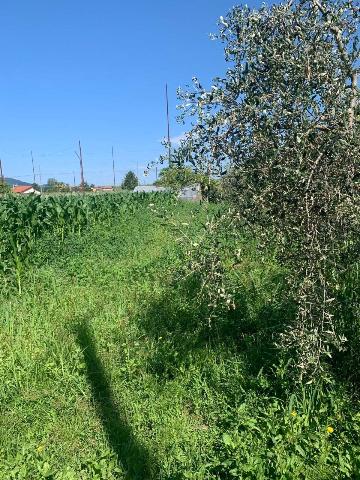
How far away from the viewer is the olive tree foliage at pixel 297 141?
300 centimetres

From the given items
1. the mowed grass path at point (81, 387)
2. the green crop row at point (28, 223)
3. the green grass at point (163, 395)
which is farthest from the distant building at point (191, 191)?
the green crop row at point (28, 223)

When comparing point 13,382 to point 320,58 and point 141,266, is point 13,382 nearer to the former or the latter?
point 320,58

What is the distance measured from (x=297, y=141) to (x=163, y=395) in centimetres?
262

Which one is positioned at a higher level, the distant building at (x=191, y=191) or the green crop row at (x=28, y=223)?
the distant building at (x=191, y=191)

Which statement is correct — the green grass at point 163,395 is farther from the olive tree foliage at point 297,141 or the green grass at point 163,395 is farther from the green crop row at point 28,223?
the green crop row at point 28,223

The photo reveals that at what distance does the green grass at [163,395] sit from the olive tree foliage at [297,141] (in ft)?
1.76

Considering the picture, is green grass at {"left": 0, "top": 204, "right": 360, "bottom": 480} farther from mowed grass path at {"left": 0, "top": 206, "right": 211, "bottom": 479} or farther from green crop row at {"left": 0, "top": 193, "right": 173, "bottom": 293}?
green crop row at {"left": 0, "top": 193, "right": 173, "bottom": 293}

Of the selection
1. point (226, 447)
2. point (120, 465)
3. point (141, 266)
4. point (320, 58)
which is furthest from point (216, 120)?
point (141, 266)

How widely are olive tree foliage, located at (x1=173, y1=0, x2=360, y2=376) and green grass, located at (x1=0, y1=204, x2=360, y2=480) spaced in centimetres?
54

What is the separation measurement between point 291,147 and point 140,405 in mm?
2595

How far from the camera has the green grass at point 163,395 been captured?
329cm

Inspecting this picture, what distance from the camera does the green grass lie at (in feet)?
10.8

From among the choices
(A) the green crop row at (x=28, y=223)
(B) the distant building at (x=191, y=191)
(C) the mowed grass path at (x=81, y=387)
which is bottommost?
(C) the mowed grass path at (x=81, y=387)

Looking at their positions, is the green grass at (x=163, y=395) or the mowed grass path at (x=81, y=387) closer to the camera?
the green grass at (x=163, y=395)
